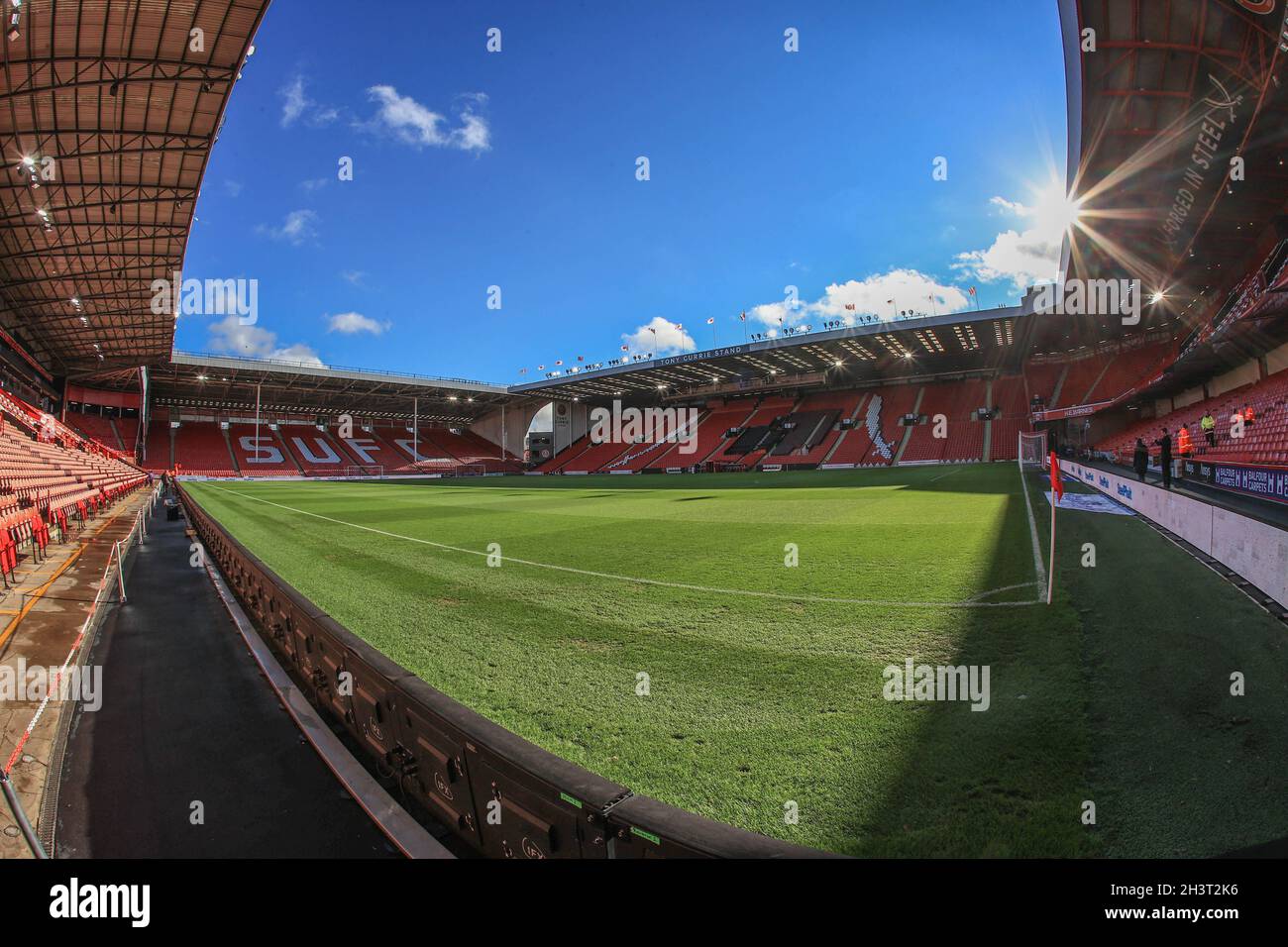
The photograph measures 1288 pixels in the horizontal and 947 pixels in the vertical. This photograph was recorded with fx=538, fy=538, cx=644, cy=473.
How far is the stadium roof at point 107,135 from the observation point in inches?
517

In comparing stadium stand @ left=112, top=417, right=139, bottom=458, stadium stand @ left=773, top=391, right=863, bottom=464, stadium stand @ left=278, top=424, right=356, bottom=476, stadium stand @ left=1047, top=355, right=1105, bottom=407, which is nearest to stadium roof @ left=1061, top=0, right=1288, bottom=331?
stadium stand @ left=1047, top=355, right=1105, bottom=407

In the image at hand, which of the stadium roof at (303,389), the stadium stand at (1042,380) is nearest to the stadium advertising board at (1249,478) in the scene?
the stadium stand at (1042,380)

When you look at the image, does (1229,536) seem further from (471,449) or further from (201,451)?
(201,451)

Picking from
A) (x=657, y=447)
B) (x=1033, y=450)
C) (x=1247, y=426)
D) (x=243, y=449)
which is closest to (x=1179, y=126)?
(x=1247, y=426)

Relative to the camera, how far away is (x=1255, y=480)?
35.3 feet

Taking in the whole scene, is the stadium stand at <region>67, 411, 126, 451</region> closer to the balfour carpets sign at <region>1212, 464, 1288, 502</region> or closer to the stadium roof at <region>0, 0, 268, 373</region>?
the stadium roof at <region>0, 0, 268, 373</region>

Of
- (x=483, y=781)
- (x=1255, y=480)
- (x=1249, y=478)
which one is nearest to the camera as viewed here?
(x=483, y=781)

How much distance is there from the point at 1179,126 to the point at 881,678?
19808 mm

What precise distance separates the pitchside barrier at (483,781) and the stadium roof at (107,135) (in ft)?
55.2

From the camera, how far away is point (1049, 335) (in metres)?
38.4

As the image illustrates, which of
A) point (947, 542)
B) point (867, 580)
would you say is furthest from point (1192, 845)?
point (947, 542)

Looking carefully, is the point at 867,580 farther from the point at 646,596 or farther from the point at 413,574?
the point at 413,574

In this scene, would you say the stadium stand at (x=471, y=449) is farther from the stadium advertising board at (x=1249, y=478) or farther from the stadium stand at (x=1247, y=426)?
the stadium advertising board at (x=1249, y=478)

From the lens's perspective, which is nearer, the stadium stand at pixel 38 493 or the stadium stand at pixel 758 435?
the stadium stand at pixel 38 493
